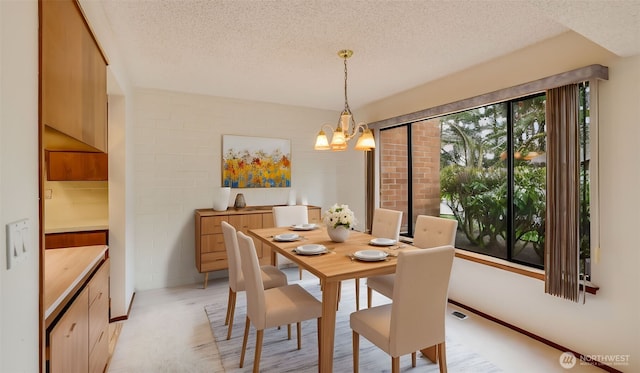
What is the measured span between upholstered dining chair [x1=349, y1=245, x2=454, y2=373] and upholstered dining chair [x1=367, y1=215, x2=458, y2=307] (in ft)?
2.43

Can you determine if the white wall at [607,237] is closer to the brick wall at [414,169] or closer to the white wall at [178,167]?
the brick wall at [414,169]

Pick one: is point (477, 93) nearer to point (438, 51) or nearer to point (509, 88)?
point (509, 88)

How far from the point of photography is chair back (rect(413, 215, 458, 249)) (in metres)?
2.54

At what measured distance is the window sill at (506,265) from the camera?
2208 mm

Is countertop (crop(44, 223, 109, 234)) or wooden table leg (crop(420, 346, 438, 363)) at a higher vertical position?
countertop (crop(44, 223, 109, 234))

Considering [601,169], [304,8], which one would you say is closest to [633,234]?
[601,169]

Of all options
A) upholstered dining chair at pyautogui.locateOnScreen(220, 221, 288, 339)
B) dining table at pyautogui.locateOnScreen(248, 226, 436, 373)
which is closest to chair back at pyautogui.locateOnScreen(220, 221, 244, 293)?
upholstered dining chair at pyautogui.locateOnScreen(220, 221, 288, 339)

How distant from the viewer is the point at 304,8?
6.47 ft

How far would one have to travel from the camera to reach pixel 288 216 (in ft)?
11.7

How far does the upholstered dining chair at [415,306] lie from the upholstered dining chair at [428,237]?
29.2 inches

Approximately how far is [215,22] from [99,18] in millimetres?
702

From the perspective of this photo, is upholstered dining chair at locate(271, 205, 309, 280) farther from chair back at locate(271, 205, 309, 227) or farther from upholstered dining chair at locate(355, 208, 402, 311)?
upholstered dining chair at locate(355, 208, 402, 311)

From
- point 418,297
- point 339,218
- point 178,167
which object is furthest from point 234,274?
point 178,167

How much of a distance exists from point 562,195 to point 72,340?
3005mm
